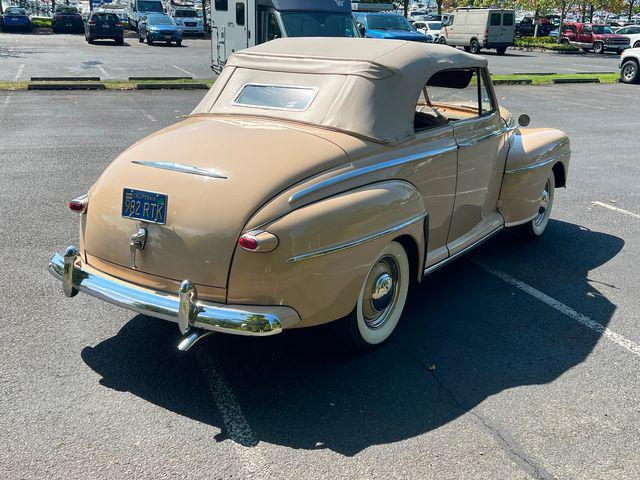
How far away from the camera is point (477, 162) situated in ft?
17.5

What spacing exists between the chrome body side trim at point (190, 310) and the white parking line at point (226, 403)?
43 cm

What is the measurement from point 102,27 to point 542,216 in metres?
29.4

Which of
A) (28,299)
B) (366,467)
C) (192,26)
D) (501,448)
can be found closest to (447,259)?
(501,448)

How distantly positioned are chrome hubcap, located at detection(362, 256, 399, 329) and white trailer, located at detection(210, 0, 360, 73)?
39.5 ft

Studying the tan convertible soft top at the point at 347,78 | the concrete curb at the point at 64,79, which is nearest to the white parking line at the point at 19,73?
the concrete curb at the point at 64,79

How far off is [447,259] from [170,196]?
2.24 meters

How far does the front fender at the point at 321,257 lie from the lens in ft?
11.8

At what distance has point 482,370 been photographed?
422 centimetres

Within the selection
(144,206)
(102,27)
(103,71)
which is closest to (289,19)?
(103,71)

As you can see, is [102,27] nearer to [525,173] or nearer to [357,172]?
[525,173]

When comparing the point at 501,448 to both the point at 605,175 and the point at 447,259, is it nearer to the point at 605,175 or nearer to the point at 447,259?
the point at 447,259

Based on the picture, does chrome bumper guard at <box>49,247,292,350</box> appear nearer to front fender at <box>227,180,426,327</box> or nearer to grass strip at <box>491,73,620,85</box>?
front fender at <box>227,180,426,327</box>

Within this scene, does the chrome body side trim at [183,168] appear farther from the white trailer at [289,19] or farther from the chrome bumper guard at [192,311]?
the white trailer at [289,19]

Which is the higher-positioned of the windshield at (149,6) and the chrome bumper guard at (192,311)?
the windshield at (149,6)
